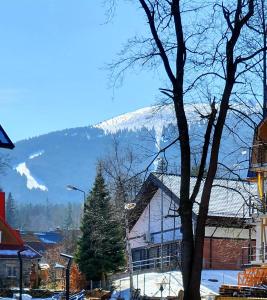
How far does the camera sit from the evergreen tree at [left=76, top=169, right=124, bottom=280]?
46906 millimetres

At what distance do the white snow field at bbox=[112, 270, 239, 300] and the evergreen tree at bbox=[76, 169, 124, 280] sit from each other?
1.93 metres

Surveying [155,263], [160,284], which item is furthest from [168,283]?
[155,263]

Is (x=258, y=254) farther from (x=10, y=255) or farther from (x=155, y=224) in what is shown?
(x=10, y=255)

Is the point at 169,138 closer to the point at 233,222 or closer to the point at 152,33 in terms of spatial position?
the point at 152,33

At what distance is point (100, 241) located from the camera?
153ft

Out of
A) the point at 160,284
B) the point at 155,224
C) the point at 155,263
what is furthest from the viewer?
the point at 155,224

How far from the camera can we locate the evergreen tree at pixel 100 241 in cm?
4691

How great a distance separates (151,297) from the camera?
3434 cm

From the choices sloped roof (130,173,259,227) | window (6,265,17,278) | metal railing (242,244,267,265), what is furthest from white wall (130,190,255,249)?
window (6,265,17,278)

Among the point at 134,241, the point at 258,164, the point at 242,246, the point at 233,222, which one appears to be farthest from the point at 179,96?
the point at 134,241

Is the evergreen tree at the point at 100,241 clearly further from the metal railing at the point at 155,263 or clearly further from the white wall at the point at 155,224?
the white wall at the point at 155,224

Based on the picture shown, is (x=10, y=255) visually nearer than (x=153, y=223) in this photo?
No

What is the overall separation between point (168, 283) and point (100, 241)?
10.4m

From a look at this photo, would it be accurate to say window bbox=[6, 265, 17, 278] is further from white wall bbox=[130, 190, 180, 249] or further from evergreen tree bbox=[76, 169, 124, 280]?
evergreen tree bbox=[76, 169, 124, 280]
